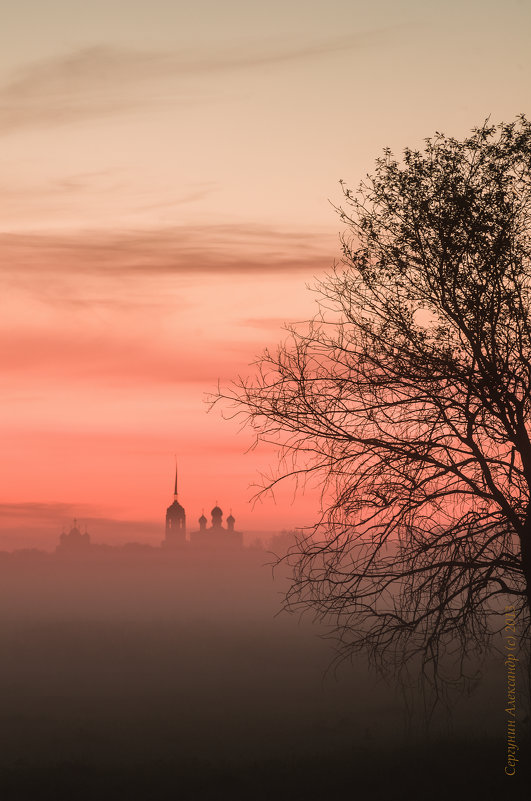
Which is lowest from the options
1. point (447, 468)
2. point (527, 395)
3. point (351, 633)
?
point (351, 633)

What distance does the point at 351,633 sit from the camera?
48.5 feet

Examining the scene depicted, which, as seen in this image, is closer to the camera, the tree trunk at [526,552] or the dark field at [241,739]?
the tree trunk at [526,552]

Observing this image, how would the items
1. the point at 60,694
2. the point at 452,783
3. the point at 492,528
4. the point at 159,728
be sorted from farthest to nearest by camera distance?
the point at 60,694
the point at 159,728
the point at 452,783
the point at 492,528

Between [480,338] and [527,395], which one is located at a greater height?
[480,338]

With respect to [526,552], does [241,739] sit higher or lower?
lower

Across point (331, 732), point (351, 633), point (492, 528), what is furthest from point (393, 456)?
point (331, 732)

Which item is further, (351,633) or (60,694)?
(60,694)

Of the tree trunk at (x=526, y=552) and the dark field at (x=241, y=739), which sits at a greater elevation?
the tree trunk at (x=526, y=552)

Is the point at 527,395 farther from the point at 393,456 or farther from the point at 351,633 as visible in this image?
the point at 351,633

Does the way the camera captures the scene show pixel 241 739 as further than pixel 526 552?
Yes

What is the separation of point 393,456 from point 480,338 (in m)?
2.28

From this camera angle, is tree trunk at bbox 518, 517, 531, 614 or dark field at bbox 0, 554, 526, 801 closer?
tree trunk at bbox 518, 517, 531, 614

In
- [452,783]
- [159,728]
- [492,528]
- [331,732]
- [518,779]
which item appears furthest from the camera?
[159,728]

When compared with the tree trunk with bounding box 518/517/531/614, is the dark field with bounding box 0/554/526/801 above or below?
below
